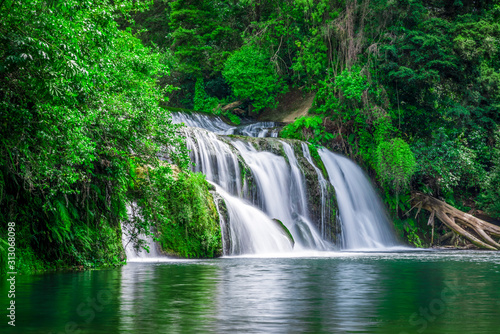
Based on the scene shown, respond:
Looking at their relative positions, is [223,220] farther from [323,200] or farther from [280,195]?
[323,200]

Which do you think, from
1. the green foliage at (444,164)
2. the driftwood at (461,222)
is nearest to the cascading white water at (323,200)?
the green foliage at (444,164)

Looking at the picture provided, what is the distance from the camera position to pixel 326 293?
355 inches

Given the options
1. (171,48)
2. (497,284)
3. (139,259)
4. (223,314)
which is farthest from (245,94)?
(223,314)

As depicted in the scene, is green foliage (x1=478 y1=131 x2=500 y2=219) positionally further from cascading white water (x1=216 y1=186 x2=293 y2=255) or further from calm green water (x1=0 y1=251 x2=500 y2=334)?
calm green water (x1=0 y1=251 x2=500 y2=334)

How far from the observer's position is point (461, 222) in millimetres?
29469

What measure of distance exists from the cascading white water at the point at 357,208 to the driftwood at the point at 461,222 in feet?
6.96

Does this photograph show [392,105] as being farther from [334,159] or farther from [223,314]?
[223,314]

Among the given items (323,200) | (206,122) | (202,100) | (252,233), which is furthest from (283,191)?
(202,100)

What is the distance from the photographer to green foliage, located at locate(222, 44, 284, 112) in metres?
37.3

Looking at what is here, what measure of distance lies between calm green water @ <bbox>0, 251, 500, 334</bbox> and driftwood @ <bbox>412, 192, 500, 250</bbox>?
1625cm

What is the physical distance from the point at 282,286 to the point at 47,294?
3.54m

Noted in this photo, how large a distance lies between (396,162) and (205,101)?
1632cm

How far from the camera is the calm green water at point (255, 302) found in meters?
6.03

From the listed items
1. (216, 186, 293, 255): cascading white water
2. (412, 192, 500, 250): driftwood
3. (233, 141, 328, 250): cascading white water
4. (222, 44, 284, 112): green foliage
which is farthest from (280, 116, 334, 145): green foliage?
(216, 186, 293, 255): cascading white water
